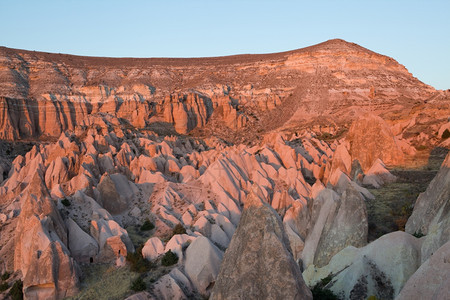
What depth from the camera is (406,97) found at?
279 feet

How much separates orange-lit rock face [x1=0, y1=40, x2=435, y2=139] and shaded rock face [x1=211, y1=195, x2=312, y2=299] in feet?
223

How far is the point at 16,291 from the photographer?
68.7ft

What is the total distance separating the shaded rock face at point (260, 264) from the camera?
9.42 meters

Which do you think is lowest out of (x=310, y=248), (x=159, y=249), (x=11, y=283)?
(x=11, y=283)

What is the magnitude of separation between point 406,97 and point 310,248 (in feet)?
250

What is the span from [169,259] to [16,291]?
7205 millimetres

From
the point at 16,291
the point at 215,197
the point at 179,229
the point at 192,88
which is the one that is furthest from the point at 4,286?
the point at 192,88

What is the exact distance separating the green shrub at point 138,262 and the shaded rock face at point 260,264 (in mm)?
12477

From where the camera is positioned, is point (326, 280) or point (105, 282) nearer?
point (326, 280)

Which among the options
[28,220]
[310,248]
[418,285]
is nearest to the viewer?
[418,285]

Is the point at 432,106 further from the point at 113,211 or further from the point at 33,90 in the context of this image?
the point at 33,90

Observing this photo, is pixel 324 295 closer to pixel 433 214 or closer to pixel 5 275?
pixel 433 214

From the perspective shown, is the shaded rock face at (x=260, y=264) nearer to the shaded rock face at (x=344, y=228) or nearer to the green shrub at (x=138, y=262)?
the shaded rock face at (x=344, y=228)

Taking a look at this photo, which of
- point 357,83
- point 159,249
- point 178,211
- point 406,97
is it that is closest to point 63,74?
point 357,83
